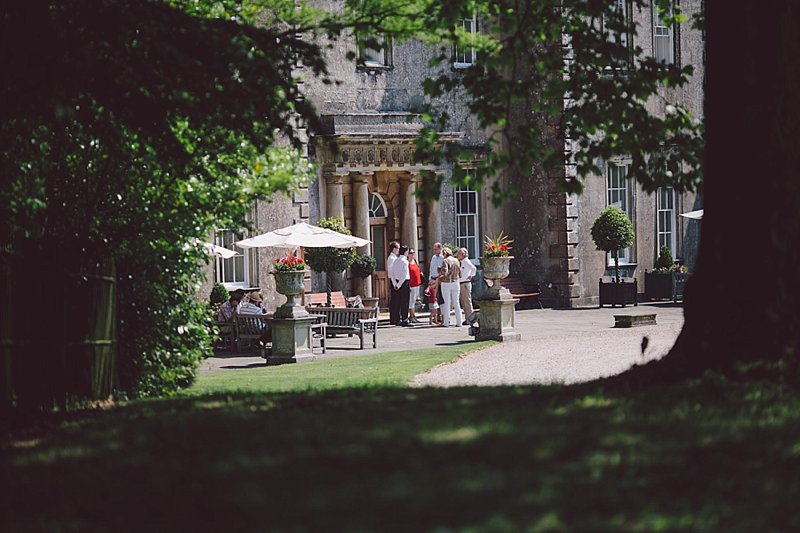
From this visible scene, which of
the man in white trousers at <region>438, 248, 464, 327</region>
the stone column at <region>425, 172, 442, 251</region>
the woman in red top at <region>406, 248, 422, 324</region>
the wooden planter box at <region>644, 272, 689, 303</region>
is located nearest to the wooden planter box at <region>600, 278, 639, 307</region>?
the wooden planter box at <region>644, 272, 689, 303</region>

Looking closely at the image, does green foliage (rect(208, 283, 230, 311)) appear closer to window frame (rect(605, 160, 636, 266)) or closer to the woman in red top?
the woman in red top

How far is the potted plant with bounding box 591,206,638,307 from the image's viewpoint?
33.8 m

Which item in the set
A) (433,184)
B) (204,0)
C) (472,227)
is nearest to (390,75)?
(472,227)

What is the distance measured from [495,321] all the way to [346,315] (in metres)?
2.84

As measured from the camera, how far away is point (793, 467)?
6.77 meters

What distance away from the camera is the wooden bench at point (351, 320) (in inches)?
920

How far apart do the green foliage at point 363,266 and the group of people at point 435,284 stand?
2.99 feet

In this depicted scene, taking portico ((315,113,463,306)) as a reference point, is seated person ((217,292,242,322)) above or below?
below

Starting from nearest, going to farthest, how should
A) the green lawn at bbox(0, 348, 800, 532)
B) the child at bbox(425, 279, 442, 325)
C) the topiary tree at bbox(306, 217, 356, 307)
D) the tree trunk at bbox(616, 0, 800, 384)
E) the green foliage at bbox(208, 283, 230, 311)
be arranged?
the green lawn at bbox(0, 348, 800, 532) < the tree trunk at bbox(616, 0, 800, 384) < the green foliage at bbox(208, 283, 230, 311) < the topiary tree at bbox(306, 217, 356, 307) < the child at bbox(425, 279, 442, 325)

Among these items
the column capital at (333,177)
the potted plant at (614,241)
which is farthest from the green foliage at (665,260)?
the column capital at (333,177)

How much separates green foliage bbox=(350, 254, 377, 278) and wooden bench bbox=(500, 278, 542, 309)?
523 centimetres

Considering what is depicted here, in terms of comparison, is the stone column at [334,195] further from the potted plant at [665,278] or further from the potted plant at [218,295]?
the potted plant at [665,278]

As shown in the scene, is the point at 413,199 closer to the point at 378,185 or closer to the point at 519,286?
the point at 378,185

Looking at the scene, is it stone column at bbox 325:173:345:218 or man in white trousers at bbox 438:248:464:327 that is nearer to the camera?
man in white trousers at bbox 438:248:464:327
